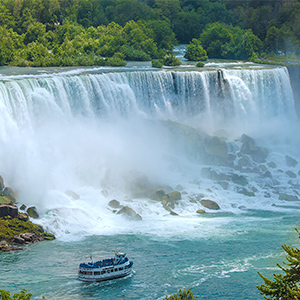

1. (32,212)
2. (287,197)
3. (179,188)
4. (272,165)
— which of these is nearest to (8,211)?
(32,212)

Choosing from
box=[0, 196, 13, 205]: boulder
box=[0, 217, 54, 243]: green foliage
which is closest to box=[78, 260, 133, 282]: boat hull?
box=[0, 217, 54, 243]: green foliage

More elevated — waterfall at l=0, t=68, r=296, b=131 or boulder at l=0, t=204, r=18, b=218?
waterfall at l=0, t=68, r=296, b=131

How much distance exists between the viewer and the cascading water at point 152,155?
26.7 meters

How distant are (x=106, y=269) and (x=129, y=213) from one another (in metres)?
7.08

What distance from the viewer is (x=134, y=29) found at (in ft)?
196

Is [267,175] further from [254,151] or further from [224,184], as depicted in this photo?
[224,184]

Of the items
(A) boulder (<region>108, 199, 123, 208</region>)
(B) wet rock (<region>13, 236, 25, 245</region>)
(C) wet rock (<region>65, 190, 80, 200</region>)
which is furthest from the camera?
(C) wet rock (<region>65, 190, 80, 200</region>)

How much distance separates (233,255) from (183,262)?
2419 millimetres

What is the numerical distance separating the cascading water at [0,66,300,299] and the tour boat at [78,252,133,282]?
0.97 metres

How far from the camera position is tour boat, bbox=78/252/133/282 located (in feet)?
67.8

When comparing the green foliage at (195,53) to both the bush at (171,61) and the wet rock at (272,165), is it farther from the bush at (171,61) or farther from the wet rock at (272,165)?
the wet rock at (272,165)

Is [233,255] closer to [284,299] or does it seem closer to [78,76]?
[284,299]

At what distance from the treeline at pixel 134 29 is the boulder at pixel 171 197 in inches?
852

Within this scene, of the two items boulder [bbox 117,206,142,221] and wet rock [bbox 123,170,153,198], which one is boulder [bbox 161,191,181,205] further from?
boulder [bbox 117,206,142,221]
